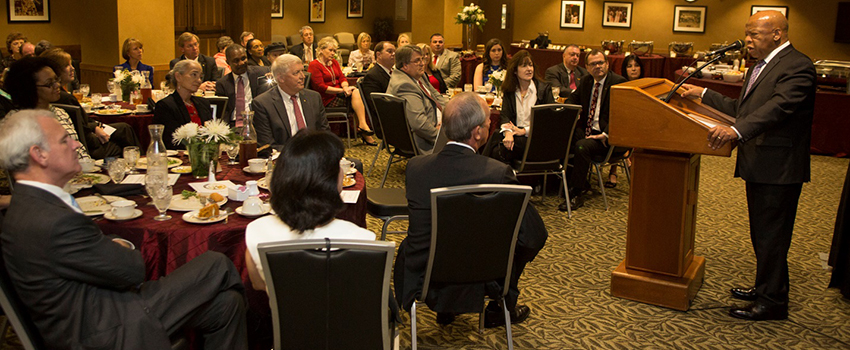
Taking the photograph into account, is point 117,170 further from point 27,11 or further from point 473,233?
point 27,11

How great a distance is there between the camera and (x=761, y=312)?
3.88 m

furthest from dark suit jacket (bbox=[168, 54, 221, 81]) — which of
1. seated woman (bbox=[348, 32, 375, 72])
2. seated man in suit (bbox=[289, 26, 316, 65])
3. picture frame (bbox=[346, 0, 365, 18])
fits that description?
picture frame (bbox=[346, 0, 365, 18])

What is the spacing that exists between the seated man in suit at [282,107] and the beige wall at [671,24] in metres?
13.0

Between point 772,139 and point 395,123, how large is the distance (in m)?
3.15

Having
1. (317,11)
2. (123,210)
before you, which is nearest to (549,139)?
(123,210)

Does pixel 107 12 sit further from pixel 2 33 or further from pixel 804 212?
pixel 804 212

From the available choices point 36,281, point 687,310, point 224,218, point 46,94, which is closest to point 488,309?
point 687,310

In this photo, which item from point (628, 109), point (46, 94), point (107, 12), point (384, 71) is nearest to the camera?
point (628, 109)

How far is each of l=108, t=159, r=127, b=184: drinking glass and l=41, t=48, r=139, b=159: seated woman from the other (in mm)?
1589

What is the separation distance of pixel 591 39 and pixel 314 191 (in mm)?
15961

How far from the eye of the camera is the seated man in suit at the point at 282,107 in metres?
4.84

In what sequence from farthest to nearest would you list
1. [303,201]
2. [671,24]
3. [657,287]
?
[671,24] < [657,287] < [303,201]

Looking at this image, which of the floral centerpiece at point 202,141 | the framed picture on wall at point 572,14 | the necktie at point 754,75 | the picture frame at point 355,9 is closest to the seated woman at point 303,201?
the floral centerpiece at point 202,141

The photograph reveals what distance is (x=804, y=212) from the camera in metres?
6.13
